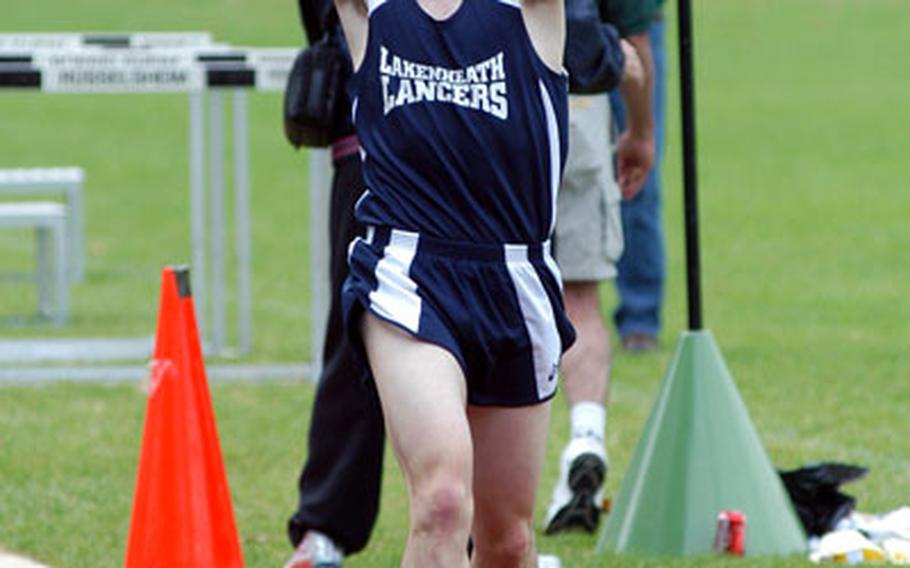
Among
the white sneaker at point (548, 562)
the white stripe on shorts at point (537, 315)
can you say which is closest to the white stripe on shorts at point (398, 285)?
the white stripe on shorts at point (537, 315)

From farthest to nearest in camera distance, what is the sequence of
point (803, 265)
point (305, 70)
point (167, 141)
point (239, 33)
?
point (239, 33)
point (167, 141)
point (803, 265)
point (305, 70)

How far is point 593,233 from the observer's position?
7.86 metres

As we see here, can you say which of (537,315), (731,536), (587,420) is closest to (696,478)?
(731,536)

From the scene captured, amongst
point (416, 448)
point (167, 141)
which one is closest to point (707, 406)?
point (416, 448)

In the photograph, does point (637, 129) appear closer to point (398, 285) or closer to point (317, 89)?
point (317, 89)

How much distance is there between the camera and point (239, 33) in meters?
30.8

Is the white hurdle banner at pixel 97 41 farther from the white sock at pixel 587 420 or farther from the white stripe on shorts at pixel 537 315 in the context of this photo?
the white stripe on shorts at pixel 537 315

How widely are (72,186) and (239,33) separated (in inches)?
693

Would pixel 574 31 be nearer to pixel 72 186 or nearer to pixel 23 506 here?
pixel 23 506

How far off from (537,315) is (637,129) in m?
2.37

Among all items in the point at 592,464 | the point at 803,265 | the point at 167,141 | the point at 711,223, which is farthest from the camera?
the point at 167,141

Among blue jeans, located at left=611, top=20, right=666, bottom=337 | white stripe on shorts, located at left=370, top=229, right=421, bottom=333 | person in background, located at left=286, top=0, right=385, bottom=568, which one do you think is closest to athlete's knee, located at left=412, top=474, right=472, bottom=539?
white stripe on shorts, located at left=370, top=229, right=421, bottom=333

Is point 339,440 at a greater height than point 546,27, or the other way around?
point 546,27

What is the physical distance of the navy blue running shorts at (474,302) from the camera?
5199mm
